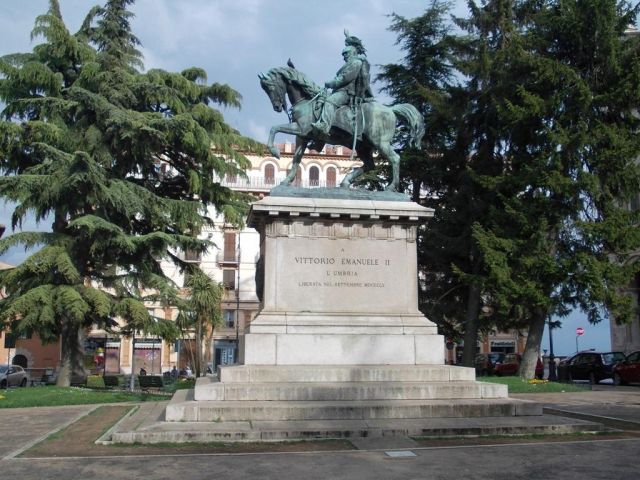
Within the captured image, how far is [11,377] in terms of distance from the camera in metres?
33.4

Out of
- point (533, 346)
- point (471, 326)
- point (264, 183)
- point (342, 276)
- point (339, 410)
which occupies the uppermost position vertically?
point (264, 183)

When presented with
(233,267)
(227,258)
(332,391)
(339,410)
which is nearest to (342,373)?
(332,391)

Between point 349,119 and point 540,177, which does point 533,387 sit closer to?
point 540,177

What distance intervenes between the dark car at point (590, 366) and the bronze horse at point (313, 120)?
2190 centimetres

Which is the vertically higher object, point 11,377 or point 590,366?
point 590,366

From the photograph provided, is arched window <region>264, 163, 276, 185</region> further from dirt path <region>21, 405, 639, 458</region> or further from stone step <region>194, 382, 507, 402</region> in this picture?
dirt path <region>21, 405, 639, 458</region>

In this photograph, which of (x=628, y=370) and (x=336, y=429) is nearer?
(x=336, y=429)

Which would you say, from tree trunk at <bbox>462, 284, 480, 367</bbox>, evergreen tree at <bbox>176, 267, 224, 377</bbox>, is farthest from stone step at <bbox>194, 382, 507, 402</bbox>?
tree trunk at <bbox>462, 284, 480, 367</bbox>

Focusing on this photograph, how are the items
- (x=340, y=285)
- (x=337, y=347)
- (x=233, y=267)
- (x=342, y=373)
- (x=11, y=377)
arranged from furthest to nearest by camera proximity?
(x=233, y=267), (x=11, y=377), (x=340, y=285), (x=337, y=347), (x=342, y=373)

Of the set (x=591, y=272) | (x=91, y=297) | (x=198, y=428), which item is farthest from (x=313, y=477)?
(x=591, y=272)

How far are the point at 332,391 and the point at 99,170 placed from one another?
16.2 metres

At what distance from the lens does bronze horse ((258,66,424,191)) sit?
13.6 meters

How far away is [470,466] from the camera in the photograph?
24.9ft

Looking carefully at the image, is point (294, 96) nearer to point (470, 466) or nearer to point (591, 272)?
point (470, 466)
